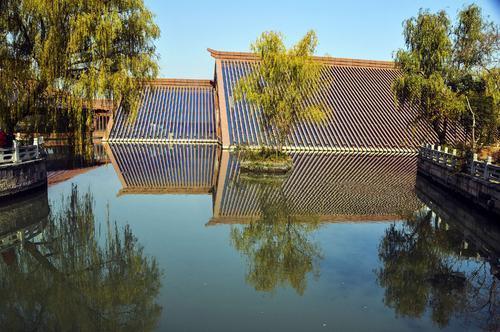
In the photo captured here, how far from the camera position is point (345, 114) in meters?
37.7

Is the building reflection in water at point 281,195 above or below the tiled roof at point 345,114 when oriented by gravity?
below

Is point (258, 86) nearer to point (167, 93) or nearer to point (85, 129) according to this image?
point (85, 129)

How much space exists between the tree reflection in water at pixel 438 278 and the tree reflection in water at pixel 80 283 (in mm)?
3991

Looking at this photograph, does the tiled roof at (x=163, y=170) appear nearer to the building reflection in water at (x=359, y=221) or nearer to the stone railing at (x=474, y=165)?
the building reflection in water at (x=359, y=221)

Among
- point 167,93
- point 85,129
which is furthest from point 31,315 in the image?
point 167,93

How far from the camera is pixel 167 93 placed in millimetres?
44094

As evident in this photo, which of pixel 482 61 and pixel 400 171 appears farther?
pixel 400 171

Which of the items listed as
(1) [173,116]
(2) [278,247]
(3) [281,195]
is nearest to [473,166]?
(3) [281,195]

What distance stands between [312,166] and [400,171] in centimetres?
471

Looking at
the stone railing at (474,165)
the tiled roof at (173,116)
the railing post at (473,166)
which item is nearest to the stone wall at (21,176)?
the stone railing at (474,165)

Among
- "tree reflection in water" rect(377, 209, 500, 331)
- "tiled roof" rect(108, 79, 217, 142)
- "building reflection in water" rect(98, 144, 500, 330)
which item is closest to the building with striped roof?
"tiled roof" rect(108, 79, 217, 142)

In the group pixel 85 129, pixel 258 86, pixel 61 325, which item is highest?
pixel 258 86

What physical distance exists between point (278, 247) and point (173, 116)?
3228 centimetres

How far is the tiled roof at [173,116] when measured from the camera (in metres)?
36.9
